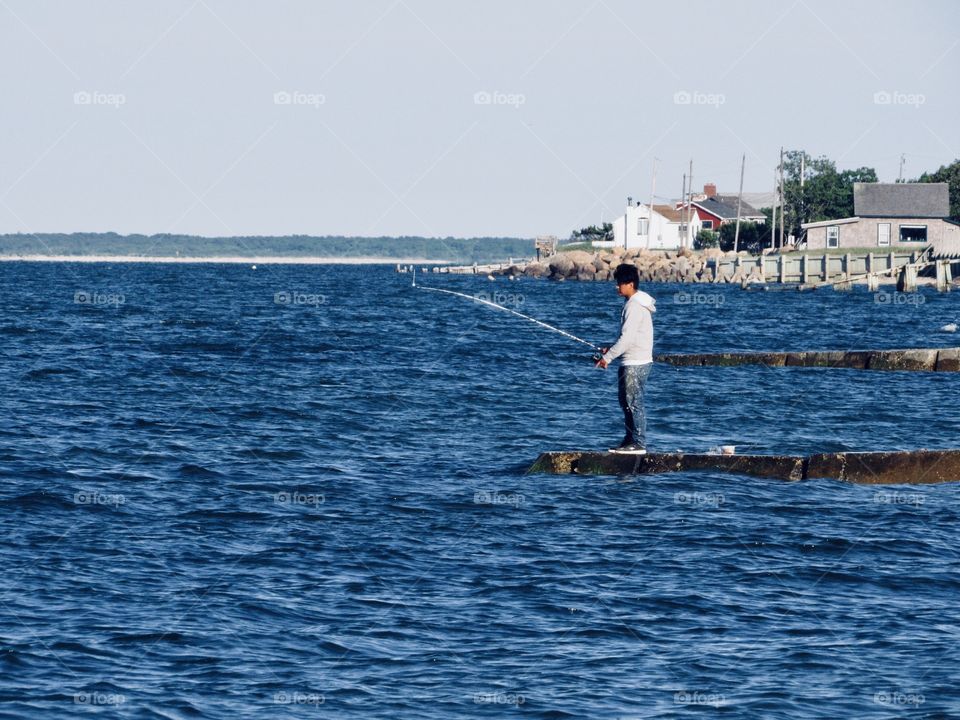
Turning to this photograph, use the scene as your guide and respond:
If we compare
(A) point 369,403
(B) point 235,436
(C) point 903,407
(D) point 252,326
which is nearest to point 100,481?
(B) point 235,436

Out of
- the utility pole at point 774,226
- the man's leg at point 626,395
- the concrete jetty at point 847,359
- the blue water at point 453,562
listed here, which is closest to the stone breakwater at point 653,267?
the utility pole at point 774,226

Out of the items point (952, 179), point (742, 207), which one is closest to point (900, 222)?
point (952, 179)

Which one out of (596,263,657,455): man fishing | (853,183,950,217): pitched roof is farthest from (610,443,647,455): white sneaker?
(853,183,950,217): pitched roof

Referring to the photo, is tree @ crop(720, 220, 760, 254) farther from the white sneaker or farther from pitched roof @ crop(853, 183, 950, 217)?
the white sneaker

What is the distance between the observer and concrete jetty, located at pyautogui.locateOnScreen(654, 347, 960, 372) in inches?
1236

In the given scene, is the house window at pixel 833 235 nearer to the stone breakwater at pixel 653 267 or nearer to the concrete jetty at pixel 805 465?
the stone breakwater at pixel 653 267

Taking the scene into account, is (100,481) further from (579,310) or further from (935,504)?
(579,310)

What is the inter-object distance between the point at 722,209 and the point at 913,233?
3569cm

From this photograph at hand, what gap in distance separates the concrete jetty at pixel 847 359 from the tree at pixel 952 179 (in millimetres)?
79024

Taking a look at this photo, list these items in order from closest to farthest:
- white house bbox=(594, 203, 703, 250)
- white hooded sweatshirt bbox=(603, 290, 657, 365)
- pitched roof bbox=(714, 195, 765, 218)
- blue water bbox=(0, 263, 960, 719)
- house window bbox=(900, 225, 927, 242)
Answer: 1. blue water bbox=(0, 263, 960, 719)
2. white hooded sweatshirt bbox=(603, 290, 657, 365)
3. house window bbox=(900, 225, 927, 242)
4. white house bbox=(594, 203, 703, 250)
5. pitched roof bbox=(714, 195, 765, 218)

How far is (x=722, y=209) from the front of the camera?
13262cm

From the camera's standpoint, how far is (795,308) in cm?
6481

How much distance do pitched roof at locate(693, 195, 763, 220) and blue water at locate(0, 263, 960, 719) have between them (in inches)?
4160

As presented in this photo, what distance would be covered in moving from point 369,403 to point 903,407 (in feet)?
31.8
